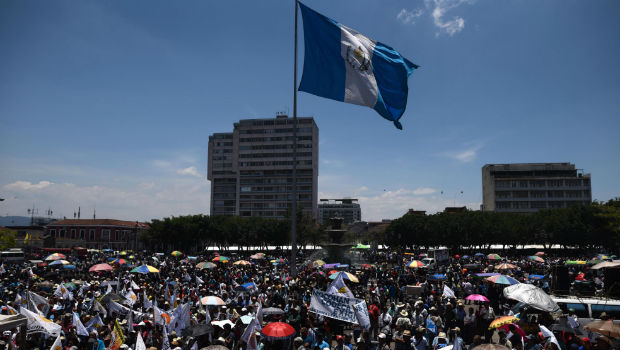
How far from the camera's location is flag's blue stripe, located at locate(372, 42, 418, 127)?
598 inches

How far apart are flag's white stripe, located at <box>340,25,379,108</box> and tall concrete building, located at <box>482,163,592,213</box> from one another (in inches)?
4062

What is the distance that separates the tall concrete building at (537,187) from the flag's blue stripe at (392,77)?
102219 mm

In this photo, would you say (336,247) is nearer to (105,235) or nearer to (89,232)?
(105,235)

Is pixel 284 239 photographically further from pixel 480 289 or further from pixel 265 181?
pixel 480 289

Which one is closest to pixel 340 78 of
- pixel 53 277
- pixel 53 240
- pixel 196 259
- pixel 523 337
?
pixel 523 337

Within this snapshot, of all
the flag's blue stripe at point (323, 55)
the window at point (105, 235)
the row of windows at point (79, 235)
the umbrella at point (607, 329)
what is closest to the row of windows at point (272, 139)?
the window at point (105, 235)

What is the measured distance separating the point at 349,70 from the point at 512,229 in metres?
61.0

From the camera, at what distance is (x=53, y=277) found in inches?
1167

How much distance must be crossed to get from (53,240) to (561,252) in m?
95.9

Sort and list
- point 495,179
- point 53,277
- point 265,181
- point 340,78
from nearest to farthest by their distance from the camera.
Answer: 1. point 340,78
2. point 53,277
3. point 495,179
4. point 265,181

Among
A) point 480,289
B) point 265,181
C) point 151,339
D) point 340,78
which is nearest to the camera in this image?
point 151,339

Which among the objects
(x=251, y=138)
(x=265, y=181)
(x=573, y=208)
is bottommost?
(x=573, y=208)

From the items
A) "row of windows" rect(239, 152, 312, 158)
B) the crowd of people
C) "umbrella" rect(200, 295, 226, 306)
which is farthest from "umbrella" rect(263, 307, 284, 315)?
"row of windows" rect(239, 152, 312, 158)

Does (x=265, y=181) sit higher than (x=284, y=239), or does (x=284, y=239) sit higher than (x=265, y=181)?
(x=265, y=181)
